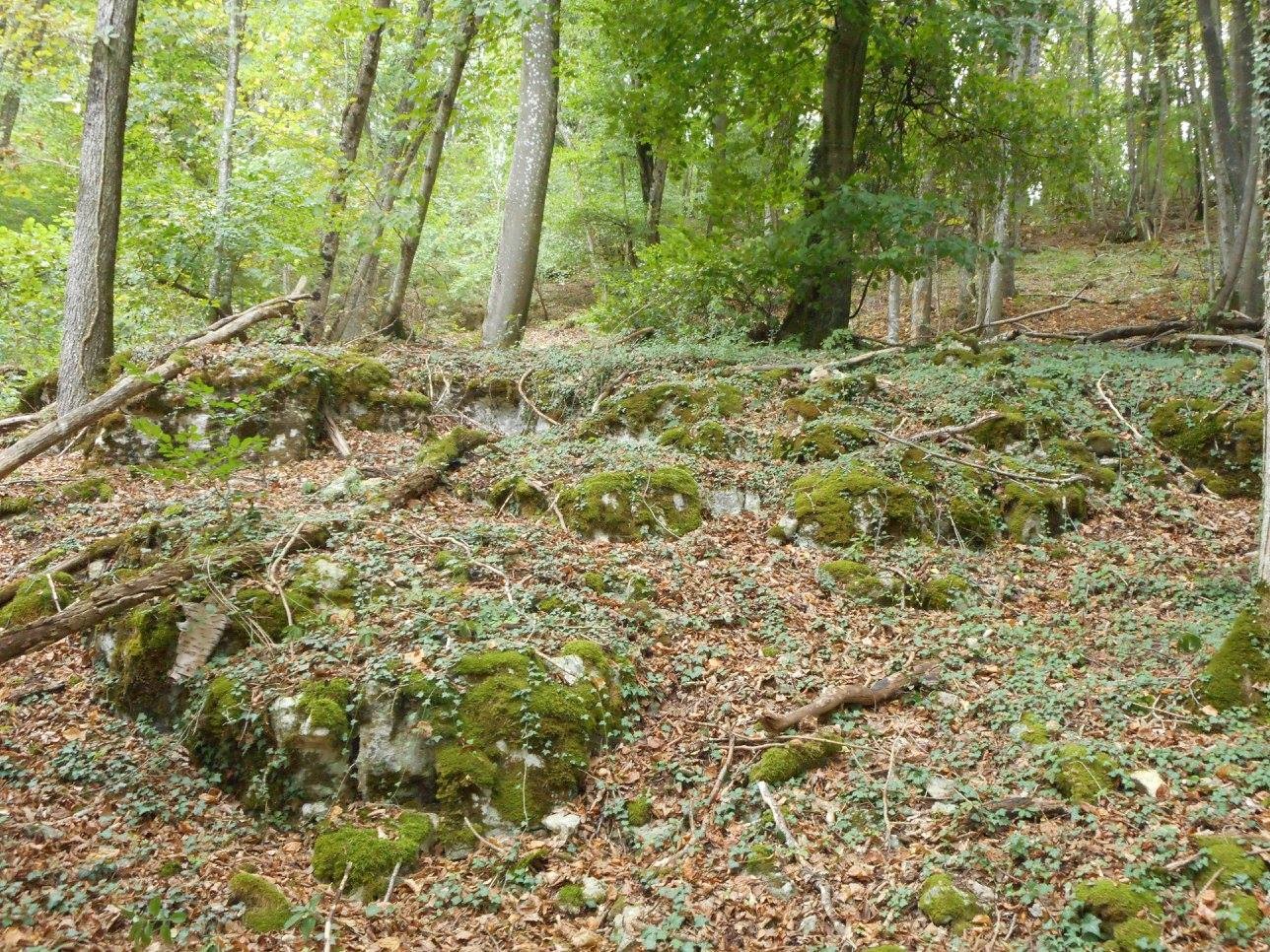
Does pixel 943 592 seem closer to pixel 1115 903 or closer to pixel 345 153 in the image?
pixel 1115 903

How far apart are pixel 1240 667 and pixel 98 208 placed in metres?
11.3

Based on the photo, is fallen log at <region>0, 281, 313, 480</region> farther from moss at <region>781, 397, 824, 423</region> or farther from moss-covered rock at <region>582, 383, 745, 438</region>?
moss at <region>781, 397, 824, 423</region>

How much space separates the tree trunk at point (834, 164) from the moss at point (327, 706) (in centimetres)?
831

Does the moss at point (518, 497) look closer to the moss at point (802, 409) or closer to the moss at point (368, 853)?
the moss at point (802, 409)

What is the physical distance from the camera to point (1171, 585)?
569 cm

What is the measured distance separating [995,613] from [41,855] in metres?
6.10

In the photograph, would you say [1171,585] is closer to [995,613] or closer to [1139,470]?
[995,613]

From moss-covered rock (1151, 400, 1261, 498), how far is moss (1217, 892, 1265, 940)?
5.46m

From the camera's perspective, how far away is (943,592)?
233 inches

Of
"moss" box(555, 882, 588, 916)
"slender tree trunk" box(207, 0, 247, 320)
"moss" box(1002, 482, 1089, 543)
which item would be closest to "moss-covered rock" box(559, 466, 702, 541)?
"moss" box(1002, 482, 1089, 543)

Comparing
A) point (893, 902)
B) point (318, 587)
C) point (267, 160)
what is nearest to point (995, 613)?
point (893, 902)

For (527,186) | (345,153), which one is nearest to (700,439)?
(527,186)

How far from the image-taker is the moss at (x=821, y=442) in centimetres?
780

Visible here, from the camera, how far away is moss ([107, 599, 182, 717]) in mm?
5258
